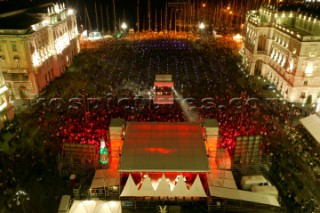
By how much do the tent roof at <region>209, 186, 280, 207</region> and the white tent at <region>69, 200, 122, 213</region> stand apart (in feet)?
21.9

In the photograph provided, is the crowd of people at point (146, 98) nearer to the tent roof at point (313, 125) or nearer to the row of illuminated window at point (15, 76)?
the tent roof at point (313, 125)

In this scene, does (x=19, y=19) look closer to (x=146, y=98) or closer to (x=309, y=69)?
(x=146, y=98)

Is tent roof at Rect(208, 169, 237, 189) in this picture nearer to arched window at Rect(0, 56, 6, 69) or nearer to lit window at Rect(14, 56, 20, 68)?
lit window at Rect(14, 56, 20, 68)

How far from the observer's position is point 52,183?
23.7 m

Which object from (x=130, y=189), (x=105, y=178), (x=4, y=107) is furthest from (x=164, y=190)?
(x=4, y=107)

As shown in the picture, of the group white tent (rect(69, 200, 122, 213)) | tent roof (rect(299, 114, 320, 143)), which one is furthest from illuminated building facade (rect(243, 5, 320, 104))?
white tent (rect(69, 200, 122, 213))

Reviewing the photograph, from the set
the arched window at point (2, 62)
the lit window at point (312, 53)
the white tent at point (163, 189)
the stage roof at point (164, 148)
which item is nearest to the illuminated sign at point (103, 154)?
the stage roof at point (164, 148)

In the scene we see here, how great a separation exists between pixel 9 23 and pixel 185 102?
26.5m

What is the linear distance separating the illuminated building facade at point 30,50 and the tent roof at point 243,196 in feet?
102

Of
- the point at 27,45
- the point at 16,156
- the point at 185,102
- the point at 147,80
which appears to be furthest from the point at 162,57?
the point at 16,156

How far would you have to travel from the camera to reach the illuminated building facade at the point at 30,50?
39156 mm

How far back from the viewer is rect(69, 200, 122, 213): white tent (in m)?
18.9

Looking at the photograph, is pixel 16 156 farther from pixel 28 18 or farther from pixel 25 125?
pixel 28 18

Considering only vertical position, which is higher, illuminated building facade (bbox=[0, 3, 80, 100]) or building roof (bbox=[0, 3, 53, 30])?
building roof (bbox=[0, 3, 53, 30])
